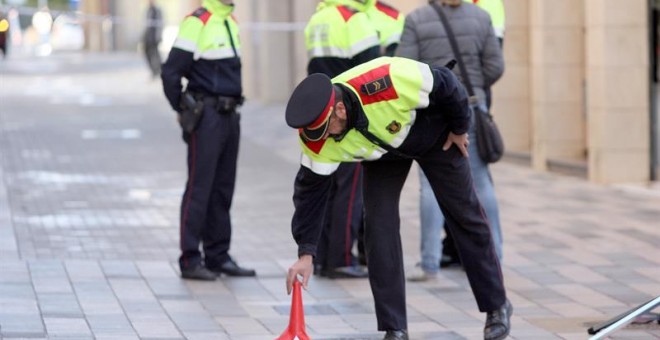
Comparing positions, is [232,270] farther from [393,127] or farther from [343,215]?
[393,127]

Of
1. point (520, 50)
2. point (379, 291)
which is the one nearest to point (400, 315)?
point (379, 291)

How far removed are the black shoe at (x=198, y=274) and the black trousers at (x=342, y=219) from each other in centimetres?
62

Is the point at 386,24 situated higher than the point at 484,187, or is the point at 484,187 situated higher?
the point at 386,24

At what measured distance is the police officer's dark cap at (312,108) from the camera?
19.1ft

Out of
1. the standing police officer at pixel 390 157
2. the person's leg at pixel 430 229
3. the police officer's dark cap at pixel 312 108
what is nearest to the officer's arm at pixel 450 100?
the standing police officer at pixel 390 157

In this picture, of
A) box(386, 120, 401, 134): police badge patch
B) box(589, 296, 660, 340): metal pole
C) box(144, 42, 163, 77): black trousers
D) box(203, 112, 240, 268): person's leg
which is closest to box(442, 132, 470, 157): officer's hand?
→ box(386, 120, 401, 134): police badge patch

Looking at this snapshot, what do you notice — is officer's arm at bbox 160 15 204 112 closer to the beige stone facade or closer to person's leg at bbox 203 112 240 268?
person's leg at bbox 203 112 240 268

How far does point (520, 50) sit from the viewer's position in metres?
14.8

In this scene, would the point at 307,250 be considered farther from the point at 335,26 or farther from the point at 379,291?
the point at 335,26

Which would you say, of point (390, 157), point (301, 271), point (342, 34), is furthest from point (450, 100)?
point (342, 34)

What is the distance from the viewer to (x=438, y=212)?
8.64 meters

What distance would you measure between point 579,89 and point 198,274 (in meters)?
6.19

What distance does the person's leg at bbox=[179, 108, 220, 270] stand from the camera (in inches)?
344

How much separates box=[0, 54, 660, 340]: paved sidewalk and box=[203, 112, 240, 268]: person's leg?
0.20 m
